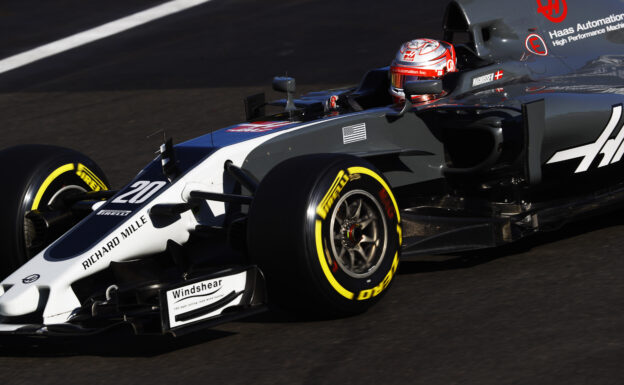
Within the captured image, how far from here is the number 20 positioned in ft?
20.2

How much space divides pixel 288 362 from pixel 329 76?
8155 millimetres

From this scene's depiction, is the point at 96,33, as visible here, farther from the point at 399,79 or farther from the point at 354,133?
the point at 354,133

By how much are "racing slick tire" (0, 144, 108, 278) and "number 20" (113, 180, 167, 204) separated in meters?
0.69

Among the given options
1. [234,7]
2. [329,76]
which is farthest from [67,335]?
[234,7]

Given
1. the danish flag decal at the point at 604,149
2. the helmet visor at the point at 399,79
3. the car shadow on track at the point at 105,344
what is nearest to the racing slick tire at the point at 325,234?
the car shadow on track at the point at 105,344

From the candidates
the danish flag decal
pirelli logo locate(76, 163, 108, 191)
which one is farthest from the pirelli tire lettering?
pirelli logo locate(76, 163, 108, 191)

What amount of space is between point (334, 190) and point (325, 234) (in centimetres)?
23

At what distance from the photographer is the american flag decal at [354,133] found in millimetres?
6629

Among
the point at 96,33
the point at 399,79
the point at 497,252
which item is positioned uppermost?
the point at 96,33

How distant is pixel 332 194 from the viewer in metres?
5.59

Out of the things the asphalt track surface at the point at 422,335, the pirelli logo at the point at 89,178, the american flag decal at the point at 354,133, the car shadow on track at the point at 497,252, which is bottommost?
the car shadow on track at the point at 497,252

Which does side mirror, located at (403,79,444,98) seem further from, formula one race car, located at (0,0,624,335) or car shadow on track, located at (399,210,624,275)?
car shadow on track, located at (399,210,624,275)

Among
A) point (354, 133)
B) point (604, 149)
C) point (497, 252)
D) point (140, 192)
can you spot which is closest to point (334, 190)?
point (354, 133)

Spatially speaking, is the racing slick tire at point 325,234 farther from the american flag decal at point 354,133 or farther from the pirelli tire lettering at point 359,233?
the american flag decal at point 354,133
